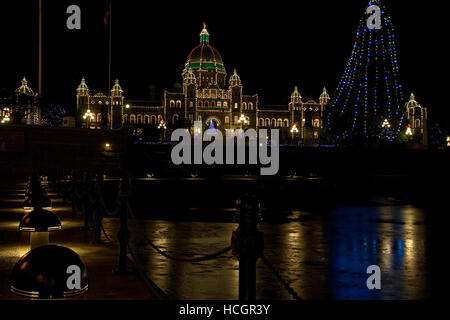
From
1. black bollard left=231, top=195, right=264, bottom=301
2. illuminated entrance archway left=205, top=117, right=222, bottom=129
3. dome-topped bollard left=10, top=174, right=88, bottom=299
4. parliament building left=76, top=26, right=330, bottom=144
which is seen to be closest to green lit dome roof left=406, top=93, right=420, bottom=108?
parliament building left=76, top=26, right=330, bottom=144

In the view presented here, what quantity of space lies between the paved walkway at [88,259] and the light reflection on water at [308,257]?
48cm

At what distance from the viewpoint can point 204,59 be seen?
511 feet

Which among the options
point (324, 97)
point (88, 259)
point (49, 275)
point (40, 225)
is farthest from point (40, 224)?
point (324, 97)

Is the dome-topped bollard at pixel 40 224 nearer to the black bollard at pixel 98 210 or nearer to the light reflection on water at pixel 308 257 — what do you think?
the light reflection on water at pixel 308 257

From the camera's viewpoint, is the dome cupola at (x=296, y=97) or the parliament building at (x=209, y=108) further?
the dome cupola at (x=296, y=97)

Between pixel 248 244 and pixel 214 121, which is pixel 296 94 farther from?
pixel 248 244

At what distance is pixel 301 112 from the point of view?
478 ft

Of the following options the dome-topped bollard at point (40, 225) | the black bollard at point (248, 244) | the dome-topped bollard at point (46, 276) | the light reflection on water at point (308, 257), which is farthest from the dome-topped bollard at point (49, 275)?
the light reflection on water at point (308, 257)

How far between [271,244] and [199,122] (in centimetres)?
12264

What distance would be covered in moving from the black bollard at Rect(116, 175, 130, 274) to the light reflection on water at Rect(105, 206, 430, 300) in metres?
0.47

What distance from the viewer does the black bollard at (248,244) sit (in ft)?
19.6

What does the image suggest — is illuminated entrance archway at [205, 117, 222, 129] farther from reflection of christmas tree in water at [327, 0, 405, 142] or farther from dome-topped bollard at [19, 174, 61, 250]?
dome-topped bollard at [19, 174, 61, 250]

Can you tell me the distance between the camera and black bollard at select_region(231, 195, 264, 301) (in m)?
5.96
